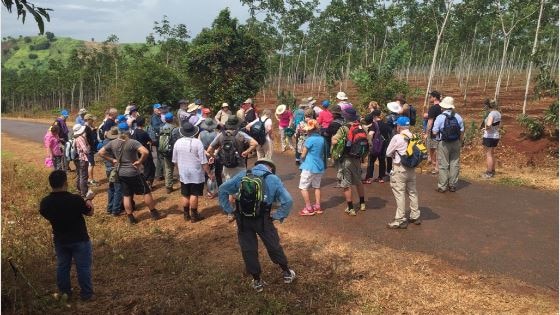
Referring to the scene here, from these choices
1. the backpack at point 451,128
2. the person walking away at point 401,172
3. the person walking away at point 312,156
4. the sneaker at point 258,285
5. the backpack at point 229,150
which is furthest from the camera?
the backpack at point 451,128

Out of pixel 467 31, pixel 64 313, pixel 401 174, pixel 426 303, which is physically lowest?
pixel 64 313

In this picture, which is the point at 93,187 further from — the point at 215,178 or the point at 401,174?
the point at 401,174

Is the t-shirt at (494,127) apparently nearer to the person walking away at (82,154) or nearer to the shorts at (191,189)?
the shorts at (191,189)

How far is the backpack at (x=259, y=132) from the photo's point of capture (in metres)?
8.32

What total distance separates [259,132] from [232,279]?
384cm

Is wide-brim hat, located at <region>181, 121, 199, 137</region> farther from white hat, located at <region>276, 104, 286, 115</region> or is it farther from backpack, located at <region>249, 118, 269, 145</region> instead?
white hat, located at <region>276, 104, 286, 115</region>

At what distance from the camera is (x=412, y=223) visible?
6488 millimetres

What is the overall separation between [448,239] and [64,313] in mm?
4847

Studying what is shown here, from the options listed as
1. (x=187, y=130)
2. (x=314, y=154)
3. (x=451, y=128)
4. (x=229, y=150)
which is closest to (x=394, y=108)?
(x=451, y=128)

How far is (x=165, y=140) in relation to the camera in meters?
8.32

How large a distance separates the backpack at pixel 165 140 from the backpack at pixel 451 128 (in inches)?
201

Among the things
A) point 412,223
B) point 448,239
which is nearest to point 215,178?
point 412,223

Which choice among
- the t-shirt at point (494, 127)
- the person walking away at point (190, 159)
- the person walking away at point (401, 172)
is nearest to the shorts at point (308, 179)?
the person walking away at point (401, 172)

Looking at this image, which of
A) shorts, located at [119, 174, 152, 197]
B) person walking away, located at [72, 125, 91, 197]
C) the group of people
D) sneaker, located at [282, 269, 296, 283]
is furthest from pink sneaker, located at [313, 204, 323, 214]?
person walking away, located at [72, 125, 91, 197]
